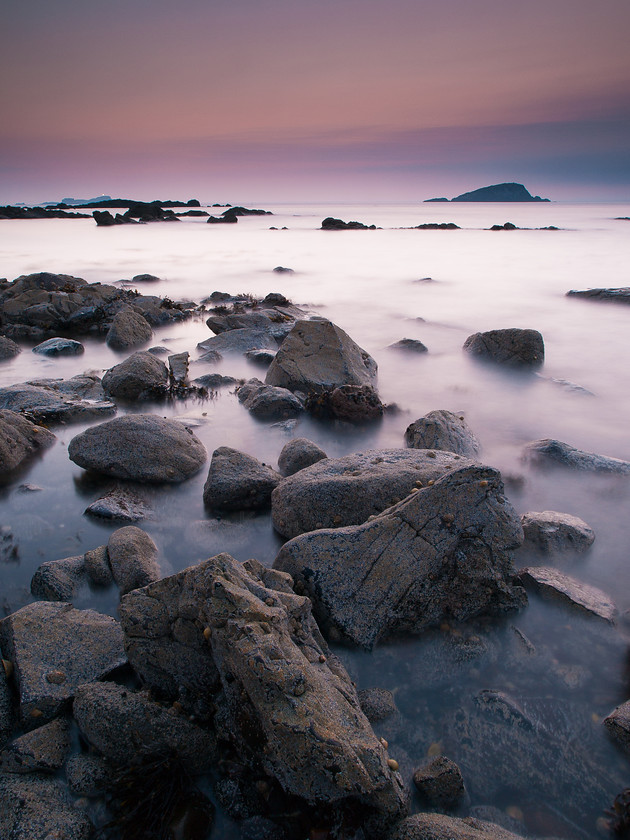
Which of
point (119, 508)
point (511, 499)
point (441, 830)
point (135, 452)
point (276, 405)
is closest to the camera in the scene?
point (441, 830)

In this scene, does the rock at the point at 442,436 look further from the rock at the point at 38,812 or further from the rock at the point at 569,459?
the rock at the point at 38,812

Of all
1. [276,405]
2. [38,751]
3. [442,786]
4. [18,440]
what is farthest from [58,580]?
[276,405]

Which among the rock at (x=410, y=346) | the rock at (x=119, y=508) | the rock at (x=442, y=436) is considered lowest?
the rock at (x=119, y=508)

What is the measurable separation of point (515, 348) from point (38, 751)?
1361cm

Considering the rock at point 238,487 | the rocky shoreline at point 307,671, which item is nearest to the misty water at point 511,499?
the rocky shoreline at point 307,671

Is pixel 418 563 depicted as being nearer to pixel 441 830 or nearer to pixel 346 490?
pixel 346 490

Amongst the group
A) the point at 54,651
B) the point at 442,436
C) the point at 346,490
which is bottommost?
the point at 54,651

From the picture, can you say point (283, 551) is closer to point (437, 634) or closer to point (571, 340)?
point (437, 634)

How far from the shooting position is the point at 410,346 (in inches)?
631

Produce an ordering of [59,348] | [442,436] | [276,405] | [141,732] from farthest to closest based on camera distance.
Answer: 1. [59,348]
2. [276,405]
3. [442,436]
4. [141,732]

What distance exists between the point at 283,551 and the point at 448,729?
209 cm

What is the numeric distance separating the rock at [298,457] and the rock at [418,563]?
267 centimetres

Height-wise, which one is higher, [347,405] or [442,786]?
[347,405]

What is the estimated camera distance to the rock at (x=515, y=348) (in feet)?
46.5
